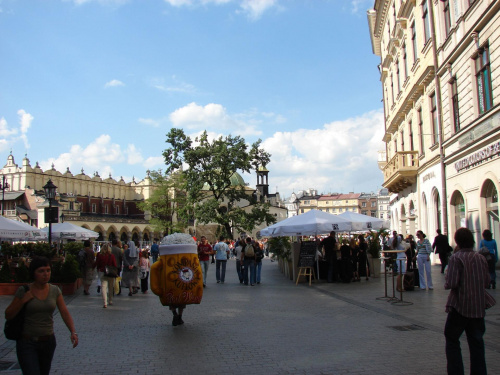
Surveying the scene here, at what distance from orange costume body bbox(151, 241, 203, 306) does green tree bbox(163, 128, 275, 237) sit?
128 feet

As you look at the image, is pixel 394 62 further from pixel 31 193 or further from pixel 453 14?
pixel 31 193

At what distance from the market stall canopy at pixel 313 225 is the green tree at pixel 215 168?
30.8 m

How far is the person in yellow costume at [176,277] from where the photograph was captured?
30.9 feet

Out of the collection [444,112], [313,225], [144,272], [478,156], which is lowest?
[144,272]

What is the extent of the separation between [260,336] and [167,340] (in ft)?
5.11

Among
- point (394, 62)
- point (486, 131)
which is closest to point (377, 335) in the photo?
point (486, 131)

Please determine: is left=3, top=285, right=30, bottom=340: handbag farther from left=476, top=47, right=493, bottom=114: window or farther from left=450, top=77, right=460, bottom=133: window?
left=450, top=77, right=460, bottom=133: window

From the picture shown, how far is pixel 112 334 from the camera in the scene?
887cm

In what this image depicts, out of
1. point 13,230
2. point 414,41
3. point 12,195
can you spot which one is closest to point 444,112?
point 414,41

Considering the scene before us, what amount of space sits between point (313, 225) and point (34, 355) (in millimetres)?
13576

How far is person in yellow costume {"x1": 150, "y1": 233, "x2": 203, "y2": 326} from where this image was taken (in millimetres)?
9422

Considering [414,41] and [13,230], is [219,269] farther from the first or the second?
[414,41]

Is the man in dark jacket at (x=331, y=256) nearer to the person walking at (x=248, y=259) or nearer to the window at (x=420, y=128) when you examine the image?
the person walking at (x=248, y=259)

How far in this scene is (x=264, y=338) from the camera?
8.13 meters
